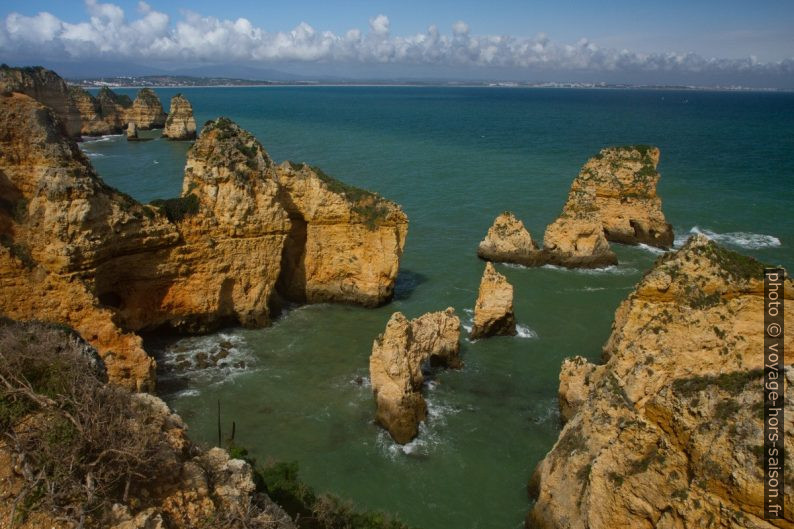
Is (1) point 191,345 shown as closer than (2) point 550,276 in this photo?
Yes

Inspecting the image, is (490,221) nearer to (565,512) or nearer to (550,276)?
(550,276)

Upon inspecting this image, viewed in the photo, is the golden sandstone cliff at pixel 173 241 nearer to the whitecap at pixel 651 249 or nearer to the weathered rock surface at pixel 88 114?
the whitecap at pixel 651 249

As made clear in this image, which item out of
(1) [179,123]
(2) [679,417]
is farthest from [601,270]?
(1) [179,123]

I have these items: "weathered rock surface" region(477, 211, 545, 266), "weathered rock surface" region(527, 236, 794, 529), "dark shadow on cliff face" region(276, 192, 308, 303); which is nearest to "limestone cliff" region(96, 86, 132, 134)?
"dark shadow on cliff face" region(276, 192, 308, 303)

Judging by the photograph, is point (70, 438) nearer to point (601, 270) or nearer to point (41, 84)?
point (601, 270)

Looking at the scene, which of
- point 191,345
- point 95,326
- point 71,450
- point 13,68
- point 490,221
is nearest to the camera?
point 71,450

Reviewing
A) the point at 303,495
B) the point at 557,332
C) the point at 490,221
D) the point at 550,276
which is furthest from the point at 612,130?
the point at 303,495

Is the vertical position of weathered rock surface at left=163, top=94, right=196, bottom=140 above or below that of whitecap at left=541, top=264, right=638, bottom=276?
above

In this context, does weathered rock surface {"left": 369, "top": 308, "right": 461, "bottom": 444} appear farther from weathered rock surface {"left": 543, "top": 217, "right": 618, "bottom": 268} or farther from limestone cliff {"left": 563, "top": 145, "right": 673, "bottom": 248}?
limestone cliff {"left": 563, "top": 145, "right": 673, "bottom": 248}
